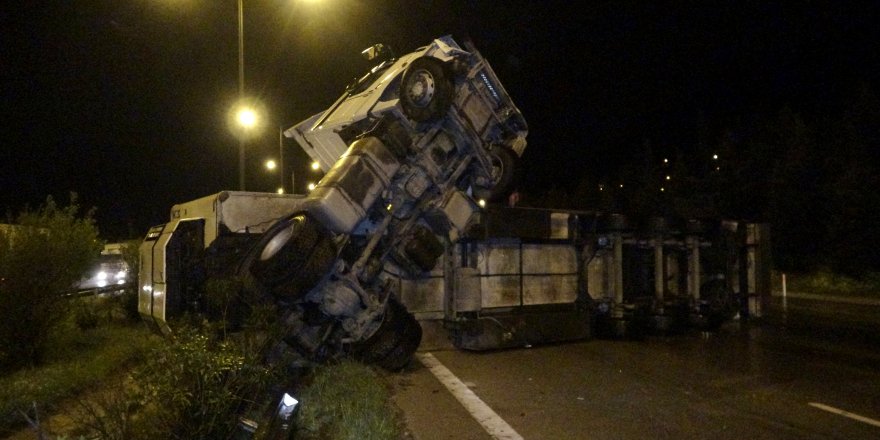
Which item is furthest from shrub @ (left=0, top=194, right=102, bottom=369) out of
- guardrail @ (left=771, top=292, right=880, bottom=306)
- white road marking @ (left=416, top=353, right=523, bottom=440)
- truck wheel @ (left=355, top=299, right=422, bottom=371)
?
guardrail @ (left=771, top=292, right=880, bottom=306)

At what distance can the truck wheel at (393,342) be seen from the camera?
332 inches

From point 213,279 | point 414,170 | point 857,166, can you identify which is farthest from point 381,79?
point 857,166

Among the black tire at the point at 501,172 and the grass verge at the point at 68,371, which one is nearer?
the grass verge at the point at 68,371

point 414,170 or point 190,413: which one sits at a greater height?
point 414,170

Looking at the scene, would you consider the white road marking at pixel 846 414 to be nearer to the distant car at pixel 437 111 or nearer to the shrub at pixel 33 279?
the distant car at pixel 437 111

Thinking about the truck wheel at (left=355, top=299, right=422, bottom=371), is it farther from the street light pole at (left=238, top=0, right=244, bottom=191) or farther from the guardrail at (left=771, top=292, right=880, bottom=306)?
the guardrail at (left=771, top=292, right=880, bottom=306)

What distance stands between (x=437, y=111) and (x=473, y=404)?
379cm

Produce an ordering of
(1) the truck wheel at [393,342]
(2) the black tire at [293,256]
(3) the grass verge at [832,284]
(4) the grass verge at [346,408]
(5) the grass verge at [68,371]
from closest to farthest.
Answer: (4) the grass verge at [346,408], (5) the grass verge at [68,371], (2) the black tire at [293,256], (1) the truck wheel at [393,342], (3) the grass verge at [832,284]

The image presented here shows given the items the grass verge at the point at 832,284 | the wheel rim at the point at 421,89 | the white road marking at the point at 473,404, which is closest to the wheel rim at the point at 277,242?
the wheel rim at the point at 421,89

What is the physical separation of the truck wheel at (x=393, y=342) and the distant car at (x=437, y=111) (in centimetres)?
229

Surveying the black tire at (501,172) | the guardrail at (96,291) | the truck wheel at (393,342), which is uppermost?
the black tire at (501,172)

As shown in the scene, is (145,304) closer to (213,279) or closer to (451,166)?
(213,279)

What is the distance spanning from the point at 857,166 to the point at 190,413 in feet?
92.2

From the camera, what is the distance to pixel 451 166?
30.6 ft
